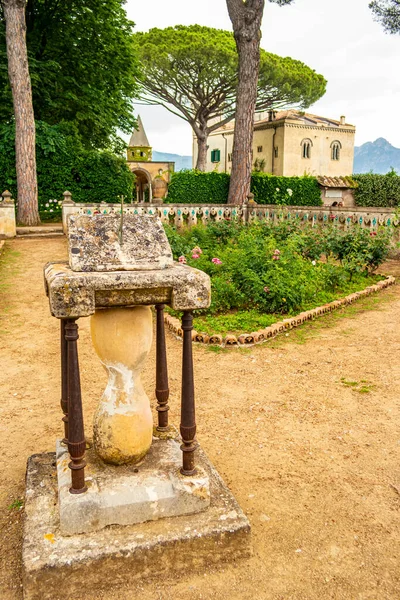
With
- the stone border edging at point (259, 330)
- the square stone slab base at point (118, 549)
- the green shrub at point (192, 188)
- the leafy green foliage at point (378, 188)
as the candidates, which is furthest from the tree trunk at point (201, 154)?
the square stone slab base at point (118, 549)

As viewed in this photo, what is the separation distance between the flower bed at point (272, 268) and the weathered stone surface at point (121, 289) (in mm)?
3573

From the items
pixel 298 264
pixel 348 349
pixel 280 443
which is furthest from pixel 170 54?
pixel 280 443

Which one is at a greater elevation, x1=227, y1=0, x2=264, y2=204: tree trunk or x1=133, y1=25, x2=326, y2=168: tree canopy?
x1=133, y1=25, x2=326, y2=168: tree canopy

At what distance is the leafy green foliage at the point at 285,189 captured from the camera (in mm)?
26328

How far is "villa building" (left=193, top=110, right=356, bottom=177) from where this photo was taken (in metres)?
38.2

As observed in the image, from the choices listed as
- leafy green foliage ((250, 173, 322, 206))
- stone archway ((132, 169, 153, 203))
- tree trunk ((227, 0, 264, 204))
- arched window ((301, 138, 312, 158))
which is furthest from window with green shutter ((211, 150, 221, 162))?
tree trunk ((227, 0, 264, 204))

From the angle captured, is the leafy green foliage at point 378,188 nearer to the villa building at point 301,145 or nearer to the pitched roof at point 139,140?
the villa building at point 301,145

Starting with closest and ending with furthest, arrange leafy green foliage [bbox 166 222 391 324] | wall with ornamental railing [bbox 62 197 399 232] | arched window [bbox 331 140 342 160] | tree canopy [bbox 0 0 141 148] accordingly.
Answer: leafy green foliage [bbox 166 222 391 324], wall with ornamental railing [bbox 62 197 399 232], tree canopy [bbox 0 0 141 148], arched window [bbox 331 140 342 160]

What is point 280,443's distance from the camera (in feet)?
12.6

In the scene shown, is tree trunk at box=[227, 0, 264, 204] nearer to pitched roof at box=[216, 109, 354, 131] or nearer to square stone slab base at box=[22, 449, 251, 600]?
square stone slab base at box=[22, 449, 251, 600]

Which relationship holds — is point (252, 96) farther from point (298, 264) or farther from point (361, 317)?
point (361, 317)

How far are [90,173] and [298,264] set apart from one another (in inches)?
534

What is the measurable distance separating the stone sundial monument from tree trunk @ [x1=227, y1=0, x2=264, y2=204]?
1496cm

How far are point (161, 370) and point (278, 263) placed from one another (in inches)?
192
